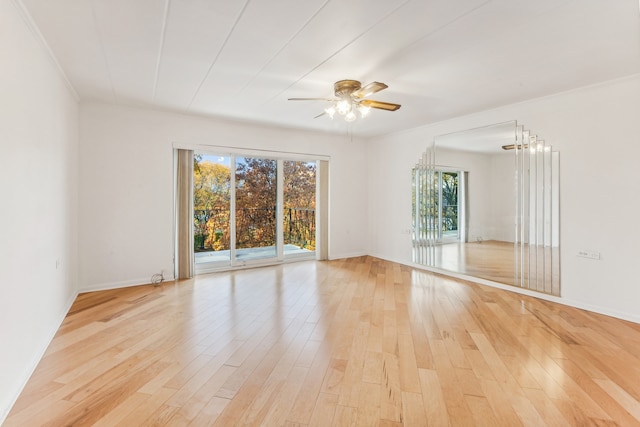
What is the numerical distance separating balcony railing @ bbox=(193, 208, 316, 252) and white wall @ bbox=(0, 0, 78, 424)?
6.92 ft

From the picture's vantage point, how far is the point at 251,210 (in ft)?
19.0

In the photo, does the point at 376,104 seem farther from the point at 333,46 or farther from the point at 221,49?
the point at 221,49

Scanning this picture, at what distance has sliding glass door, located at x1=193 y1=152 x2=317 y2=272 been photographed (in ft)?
17.6

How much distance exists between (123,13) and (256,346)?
2842mm

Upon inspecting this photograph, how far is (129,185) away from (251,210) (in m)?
2.03

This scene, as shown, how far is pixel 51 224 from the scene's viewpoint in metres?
2.93

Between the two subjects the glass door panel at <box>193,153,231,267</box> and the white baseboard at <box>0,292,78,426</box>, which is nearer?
the white baseboard at <box>0,292,78,426</box>

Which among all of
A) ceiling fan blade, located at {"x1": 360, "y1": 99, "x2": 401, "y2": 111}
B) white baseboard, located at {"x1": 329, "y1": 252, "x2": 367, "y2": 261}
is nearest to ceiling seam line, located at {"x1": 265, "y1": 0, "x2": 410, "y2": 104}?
ceiling fan blade, located at {"x1": 360, "y1": 99, "x2": 401, "y2": 111}

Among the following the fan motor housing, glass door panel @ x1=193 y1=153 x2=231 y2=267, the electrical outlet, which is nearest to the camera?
the fan motor housing

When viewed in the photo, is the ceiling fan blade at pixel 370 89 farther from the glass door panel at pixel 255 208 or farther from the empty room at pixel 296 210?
the glass door panel at pixel 255 208

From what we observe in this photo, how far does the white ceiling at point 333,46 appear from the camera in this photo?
2.14 meters

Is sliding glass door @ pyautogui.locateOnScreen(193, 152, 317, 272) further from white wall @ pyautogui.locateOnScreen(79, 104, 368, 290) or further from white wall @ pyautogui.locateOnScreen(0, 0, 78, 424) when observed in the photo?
white wall @ pyautogui.locateOnScreen(0, 0, 78, 424)

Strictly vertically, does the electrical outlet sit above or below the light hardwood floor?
above

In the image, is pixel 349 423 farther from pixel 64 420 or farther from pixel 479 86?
pixel 479 86
